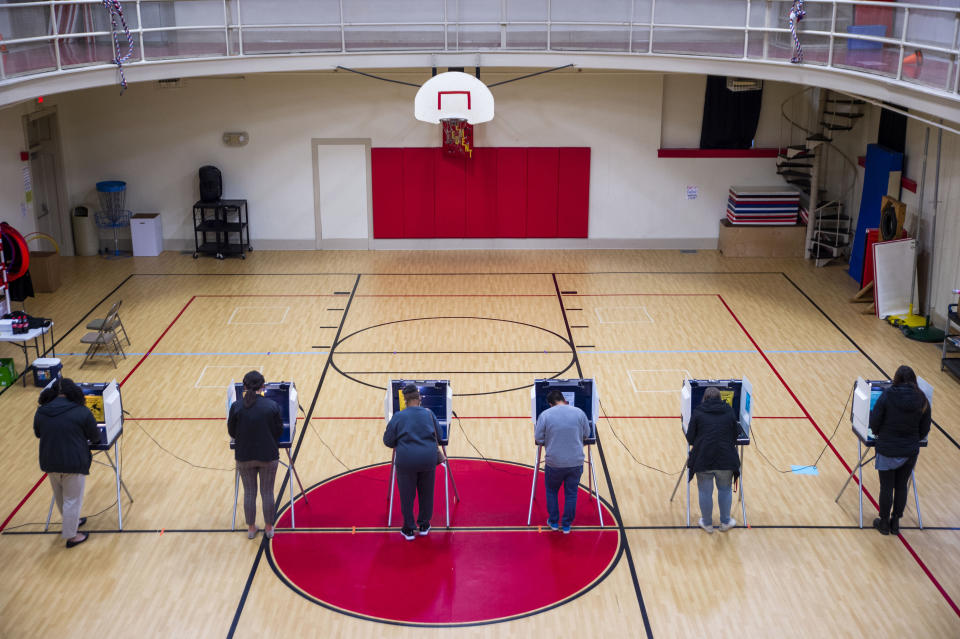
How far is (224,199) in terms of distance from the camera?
63.1 ft

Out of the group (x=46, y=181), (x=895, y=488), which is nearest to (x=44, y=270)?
(x=46, y=181)

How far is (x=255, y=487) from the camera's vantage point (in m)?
9.06

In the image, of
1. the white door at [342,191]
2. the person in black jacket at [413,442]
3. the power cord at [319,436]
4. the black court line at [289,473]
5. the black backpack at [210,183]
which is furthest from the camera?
the white door at [342,191]

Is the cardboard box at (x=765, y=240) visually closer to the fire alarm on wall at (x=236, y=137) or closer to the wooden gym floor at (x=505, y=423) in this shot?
the wooden gym floor at (x=505, y=423)

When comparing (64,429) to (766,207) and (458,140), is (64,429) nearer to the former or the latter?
(458,140)

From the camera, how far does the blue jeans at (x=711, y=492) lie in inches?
354

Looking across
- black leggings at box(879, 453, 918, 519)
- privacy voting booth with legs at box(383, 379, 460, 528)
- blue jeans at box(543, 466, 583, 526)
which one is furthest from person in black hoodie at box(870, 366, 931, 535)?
privacy voting booth with legs at box(383, 379, 460, 528)

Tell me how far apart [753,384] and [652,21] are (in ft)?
19.4

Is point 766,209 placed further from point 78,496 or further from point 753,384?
point 78,496

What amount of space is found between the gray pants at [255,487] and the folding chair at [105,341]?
527 cm

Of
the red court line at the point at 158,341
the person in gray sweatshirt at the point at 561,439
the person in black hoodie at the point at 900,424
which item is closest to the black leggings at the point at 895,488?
the person in black hoodie at the point at 900,424

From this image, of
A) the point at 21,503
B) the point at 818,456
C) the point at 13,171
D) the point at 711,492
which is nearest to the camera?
the point at 711,492

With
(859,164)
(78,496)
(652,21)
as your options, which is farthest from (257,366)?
(859,164)

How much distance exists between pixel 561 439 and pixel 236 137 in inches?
487
